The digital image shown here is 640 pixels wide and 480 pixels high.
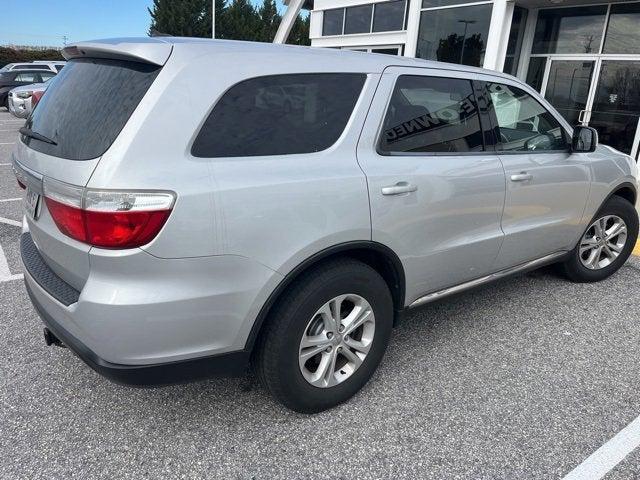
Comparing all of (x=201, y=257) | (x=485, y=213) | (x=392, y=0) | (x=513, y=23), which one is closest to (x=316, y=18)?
Result: (x=392, y=0)

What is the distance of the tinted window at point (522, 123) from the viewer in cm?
327

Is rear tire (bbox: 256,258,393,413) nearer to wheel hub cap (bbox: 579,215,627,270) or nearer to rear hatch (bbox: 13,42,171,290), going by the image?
rear hatch (bbox: 13,42,171,290)

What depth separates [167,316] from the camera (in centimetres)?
193

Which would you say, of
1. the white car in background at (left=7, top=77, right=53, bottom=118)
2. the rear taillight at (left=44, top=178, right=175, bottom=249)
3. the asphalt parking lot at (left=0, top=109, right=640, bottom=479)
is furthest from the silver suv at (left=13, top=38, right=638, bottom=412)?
the white car in background at (left=7, top=77, right=53, bottom=118)

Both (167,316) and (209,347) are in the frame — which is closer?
(167,316)

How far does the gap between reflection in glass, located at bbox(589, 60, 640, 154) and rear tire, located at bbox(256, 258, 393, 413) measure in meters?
8.69

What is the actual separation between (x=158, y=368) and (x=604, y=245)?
12.9 feet

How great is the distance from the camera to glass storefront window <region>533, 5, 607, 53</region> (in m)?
9.42

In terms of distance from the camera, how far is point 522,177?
324 centimetres

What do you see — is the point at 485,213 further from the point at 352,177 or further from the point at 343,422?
the point at 343,422

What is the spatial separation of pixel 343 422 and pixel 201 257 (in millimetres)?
1178

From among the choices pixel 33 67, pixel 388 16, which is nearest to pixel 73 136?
pixel 388 16

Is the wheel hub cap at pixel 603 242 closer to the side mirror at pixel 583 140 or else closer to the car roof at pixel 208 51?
the side mirror at pixel 583 140

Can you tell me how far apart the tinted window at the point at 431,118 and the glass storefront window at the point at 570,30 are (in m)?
8.17
